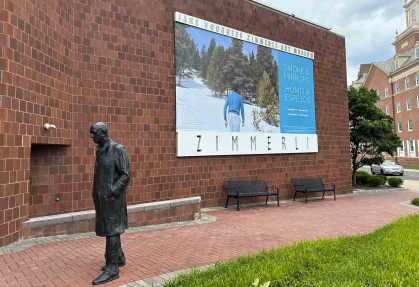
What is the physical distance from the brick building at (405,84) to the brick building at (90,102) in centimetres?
3553

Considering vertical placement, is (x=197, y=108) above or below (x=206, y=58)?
below

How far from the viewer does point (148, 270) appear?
455 cm

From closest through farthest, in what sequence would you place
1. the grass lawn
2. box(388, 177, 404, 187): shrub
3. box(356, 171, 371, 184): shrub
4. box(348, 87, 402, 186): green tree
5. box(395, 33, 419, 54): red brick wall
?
the grass lawn → box(348, 87, 402, 186): green tree → box(388, 177, 404, 187): shrub → box(356, 171, 371, 184): shrub → box(395, 33, 419, 54): red brick wall

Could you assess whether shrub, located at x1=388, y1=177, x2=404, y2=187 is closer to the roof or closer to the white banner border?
the white banner border

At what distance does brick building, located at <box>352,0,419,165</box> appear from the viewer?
130 feet

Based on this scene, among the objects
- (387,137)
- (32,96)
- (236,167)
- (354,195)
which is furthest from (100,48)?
(387,137)

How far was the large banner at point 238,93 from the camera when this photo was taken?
1009 cm

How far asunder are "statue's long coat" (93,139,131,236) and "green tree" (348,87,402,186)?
15.5 metres

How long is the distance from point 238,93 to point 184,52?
2.48 metres

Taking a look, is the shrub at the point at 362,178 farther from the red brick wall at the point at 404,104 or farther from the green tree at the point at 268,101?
the red brick wall at the point at 404,104

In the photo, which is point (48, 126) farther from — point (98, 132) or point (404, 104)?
point (404, 104)

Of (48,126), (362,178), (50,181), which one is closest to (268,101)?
(48,126)

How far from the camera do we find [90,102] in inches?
325

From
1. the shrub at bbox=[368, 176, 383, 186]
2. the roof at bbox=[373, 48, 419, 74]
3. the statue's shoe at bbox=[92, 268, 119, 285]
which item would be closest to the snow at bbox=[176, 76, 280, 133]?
the statue's shoe at bbox=[92, 268, 119, 285]
